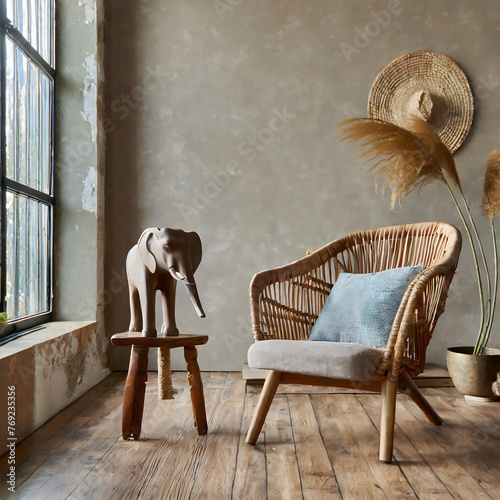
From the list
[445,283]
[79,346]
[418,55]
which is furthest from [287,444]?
[418,55]

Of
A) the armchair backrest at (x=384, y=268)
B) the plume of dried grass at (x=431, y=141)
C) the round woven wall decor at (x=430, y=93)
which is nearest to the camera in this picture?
the armchair backrest at (x=384, y=268)

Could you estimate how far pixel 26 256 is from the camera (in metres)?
2.46

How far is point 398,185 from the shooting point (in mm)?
2566

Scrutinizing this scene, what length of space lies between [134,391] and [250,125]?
1.82m

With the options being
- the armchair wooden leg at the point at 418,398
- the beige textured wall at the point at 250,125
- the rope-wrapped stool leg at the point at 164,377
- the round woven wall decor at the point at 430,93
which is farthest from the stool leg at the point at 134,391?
the round woven wall decor at the point at 430,93

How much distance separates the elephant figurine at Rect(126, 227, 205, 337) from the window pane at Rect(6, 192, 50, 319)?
0.66m

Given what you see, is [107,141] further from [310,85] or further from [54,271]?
[310,85]

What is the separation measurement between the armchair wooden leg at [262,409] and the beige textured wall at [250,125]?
1.21m

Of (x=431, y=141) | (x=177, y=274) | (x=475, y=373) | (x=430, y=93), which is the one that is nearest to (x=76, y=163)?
(x=177, y=274)

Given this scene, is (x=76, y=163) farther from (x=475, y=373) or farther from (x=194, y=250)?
(x=475, y=373)

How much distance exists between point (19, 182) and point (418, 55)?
2317mm

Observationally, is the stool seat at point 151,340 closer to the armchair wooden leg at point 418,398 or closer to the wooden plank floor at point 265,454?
the wooden plank floor at point 265,454

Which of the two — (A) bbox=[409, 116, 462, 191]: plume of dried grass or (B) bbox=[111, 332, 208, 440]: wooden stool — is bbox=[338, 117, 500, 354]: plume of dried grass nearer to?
(A) bbox=[409, 116, 462, 191]: plume of dried grass

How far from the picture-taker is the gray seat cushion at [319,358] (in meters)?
1.62
